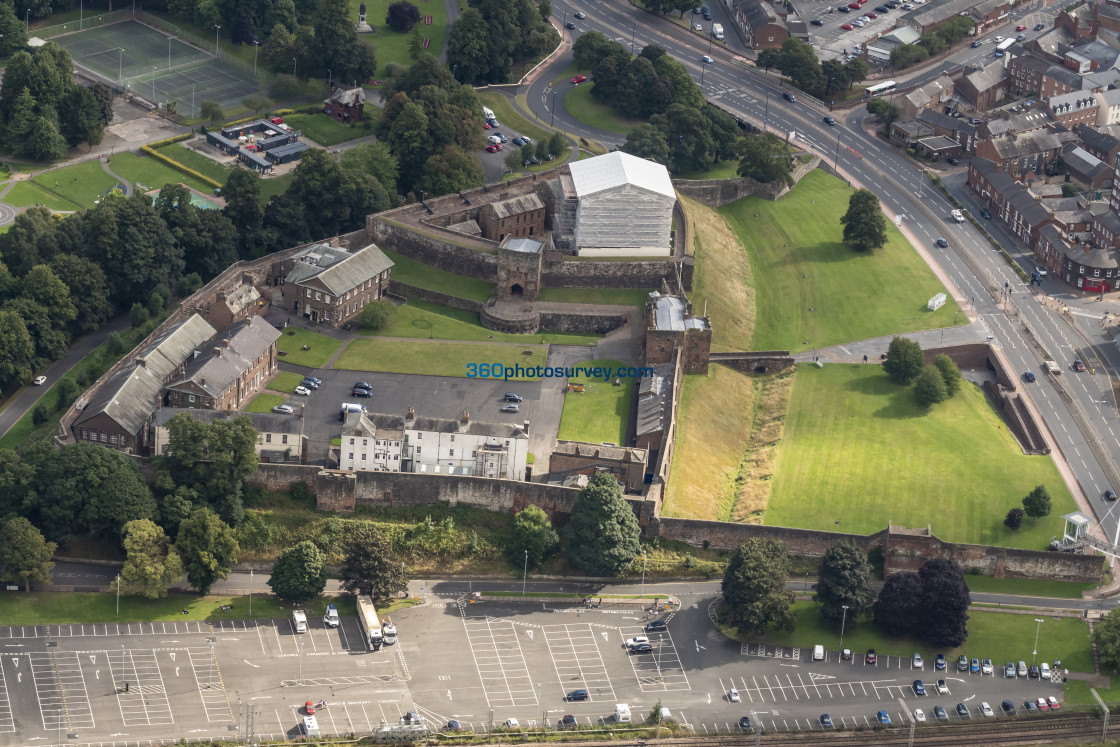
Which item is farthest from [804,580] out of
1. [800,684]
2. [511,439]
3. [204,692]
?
[204,692]

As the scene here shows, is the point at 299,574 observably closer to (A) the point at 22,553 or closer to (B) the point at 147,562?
(B) the point at 147,562

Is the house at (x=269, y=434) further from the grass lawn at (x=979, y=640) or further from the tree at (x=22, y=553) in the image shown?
the grass lawn at (x=979, y=640)

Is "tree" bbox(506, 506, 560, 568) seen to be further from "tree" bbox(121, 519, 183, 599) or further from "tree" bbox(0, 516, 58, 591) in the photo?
"tree" bbox(0, 516, 58, 591)

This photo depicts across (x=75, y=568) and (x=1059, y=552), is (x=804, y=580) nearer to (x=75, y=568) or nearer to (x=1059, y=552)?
(x=1059, y=552)

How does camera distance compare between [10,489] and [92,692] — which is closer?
[92,692]

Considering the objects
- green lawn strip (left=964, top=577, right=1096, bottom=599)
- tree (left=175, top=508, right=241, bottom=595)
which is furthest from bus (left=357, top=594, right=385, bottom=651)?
green lawn strip (left=964, top=577, right=1096, bottom=599)

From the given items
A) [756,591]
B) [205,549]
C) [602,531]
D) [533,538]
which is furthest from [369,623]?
[756,591]
